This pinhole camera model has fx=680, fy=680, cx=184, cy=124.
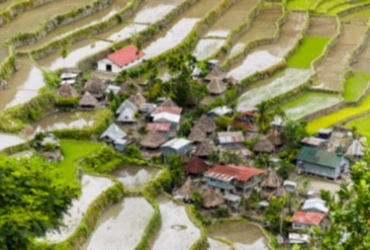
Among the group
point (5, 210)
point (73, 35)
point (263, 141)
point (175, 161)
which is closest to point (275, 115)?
point (263, 141)

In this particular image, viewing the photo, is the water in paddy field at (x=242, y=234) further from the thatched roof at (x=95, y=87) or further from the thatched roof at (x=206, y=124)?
the thatched roof at (x=95, y=87)

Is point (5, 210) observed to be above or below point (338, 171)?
above

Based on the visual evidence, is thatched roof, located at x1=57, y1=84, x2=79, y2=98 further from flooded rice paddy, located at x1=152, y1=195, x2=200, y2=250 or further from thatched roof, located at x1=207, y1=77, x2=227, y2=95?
flooded rice paddy, located at x1=152, y1=195, x2=200, y2=250

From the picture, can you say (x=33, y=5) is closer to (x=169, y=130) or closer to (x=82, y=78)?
(x=82, y=78)

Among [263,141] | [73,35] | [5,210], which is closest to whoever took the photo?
[5,210]

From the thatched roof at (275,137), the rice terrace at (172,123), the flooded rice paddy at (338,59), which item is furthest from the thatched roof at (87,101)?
the flooded rice paddy at (338,59)

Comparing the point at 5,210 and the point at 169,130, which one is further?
the point at 169,130
